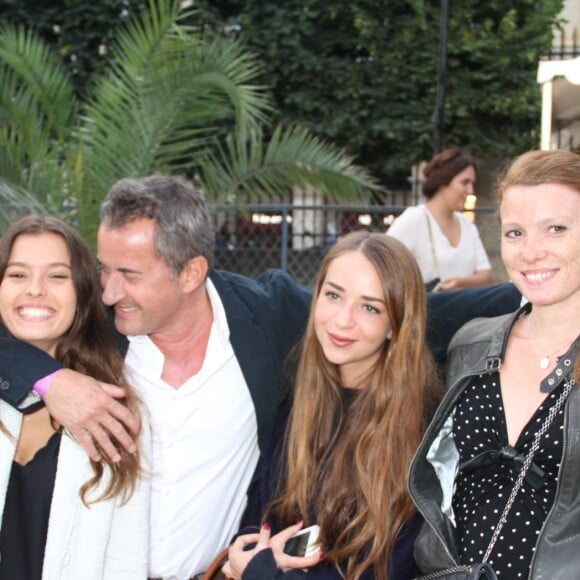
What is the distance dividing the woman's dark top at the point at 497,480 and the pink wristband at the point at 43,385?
1160mm

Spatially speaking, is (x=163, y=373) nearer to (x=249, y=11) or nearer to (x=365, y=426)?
(x=365, y=426)

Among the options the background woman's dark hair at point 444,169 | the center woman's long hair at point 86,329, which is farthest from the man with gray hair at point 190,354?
the background woman's dark hair at point 444,169

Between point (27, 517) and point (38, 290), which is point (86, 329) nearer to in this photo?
point (38, 290)

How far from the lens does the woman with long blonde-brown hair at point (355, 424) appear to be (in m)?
2.38

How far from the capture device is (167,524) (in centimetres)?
275

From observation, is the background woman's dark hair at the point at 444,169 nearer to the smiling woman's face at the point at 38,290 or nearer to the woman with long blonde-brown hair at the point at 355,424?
the woman with long blonde-brown hair at the point at 355,424

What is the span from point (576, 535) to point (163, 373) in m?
1.47

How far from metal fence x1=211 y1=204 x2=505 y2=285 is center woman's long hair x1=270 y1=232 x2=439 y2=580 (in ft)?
16.6

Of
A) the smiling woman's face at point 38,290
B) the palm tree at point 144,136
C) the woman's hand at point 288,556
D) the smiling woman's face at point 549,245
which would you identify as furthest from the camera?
the palm tree at point 144,136

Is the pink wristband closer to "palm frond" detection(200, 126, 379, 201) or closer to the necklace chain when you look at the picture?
the necklace chain

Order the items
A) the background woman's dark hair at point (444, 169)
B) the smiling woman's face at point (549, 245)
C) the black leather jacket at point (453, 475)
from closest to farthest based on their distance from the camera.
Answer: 1. the black leather jacket at point (453, 475)
2. the smiling woman's face at point (549, 245)
3. the background woman's dark hair at point (444, 169)

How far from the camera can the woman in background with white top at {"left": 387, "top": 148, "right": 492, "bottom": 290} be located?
16.8ft

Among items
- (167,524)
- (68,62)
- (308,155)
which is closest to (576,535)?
(167,524)

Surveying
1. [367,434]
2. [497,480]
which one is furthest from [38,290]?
[497,480]
